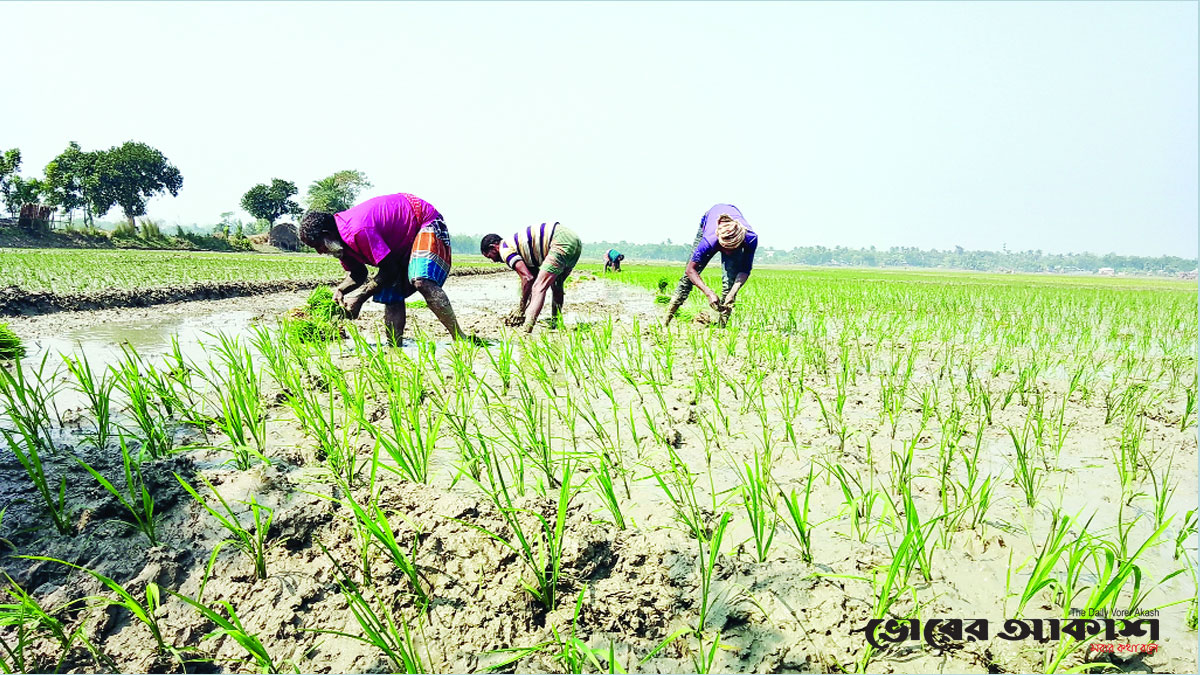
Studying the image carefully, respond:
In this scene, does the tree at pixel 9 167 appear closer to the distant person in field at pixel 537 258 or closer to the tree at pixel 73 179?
the tree at pixel 73 179

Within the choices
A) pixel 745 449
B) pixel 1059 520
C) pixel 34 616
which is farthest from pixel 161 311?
pixel 1059 520

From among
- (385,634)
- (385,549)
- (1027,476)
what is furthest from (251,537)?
(1027,476)

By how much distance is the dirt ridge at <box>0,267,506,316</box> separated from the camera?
241 inches

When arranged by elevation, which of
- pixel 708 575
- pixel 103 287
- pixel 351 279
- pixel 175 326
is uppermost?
pixel 351 279

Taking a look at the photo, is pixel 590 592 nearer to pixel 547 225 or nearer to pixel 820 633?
pixel 820 633

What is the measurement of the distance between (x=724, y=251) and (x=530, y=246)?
2.12m

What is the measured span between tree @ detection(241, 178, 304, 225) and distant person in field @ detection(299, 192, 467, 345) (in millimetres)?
54552

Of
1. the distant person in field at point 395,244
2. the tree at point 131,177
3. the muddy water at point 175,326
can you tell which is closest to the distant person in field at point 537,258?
the muddy water at point 175,326

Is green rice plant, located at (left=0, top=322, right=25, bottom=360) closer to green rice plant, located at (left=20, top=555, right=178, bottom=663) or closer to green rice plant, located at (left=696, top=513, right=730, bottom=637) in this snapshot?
green rice plant, located at (left=20, top=555, right=178, bottom=663)

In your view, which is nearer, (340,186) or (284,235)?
(284,235)

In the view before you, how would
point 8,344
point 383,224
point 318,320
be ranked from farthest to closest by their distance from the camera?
point 383,224 → point 318,320 → point 8,344

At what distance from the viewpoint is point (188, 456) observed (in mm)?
2070

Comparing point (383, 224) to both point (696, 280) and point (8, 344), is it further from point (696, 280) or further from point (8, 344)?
point (696, 280)

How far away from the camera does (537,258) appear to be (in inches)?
227
